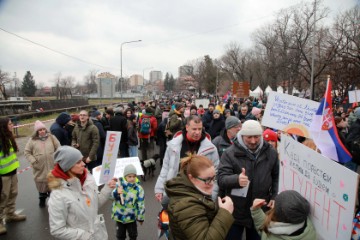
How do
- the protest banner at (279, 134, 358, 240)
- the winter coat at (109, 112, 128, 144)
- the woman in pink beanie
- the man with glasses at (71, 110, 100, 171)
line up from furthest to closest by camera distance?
the winter coat at (109, 112, 128, 144) → the man with glasses at (71, 110, 100, 171) → the woman in pink beanie → the protest banner at (279, 134, 358, 240)

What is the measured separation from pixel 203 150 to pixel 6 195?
366 cm

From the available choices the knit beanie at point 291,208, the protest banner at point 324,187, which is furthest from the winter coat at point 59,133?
the knit beanie at point 291,208

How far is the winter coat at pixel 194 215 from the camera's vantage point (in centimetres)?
182

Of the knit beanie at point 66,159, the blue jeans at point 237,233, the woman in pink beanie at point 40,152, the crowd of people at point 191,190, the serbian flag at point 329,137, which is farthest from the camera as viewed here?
the woman in pink beanie at point 40,152

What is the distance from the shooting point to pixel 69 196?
260 cm

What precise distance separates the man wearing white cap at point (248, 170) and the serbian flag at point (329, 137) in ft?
1.66

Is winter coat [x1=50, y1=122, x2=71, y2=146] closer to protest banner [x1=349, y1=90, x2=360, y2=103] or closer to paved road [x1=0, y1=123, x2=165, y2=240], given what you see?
paved road [x1=0, y1=123, x2=165, y2=240]

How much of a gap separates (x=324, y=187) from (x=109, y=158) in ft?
7.44

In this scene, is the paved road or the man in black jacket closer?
the paved road

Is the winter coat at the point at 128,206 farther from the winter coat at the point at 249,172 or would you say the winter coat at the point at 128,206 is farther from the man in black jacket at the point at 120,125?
the man in black jacket at the point at 120,125

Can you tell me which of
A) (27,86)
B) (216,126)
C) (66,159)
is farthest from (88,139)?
(27,86)


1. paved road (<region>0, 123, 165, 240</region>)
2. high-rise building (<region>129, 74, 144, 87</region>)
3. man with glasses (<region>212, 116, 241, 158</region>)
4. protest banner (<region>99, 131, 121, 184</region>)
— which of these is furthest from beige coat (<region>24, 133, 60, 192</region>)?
high-rise building (<region>129, 74, 144, 87</region>)

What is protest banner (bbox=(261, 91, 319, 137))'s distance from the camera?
3.88m

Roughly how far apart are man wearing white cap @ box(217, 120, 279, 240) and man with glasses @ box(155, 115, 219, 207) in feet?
1.62
